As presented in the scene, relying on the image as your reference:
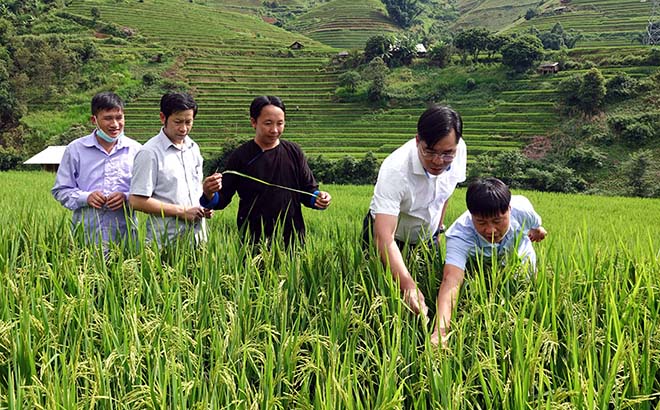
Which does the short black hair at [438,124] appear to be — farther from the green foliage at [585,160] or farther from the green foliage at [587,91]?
the green foliage at [587,91]

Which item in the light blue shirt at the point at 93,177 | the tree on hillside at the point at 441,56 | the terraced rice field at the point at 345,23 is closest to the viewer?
the light blue shirt at the point at 93,177

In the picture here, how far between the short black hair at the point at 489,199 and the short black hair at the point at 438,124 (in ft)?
0.73

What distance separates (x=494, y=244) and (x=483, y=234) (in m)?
0.07

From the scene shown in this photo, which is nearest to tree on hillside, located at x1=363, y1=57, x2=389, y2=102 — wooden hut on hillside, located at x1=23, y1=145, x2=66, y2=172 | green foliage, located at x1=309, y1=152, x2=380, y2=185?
green foliage, located at x1=309, y1=152, x2=380, y2=185

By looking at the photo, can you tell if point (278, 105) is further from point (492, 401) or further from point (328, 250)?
point (492, 401)

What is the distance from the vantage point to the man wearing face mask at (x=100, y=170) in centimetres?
303

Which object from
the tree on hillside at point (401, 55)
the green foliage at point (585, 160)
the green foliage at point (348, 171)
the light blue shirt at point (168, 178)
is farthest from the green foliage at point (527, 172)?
the light blue shirt at point (168, 178)

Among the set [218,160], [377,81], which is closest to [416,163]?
[218,160]

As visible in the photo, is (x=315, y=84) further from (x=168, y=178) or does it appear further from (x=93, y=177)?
(x=168, y=178)

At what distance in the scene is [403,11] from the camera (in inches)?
3605

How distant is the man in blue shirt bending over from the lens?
6.36ft

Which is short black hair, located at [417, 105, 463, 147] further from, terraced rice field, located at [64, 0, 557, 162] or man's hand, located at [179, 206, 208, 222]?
terraced rice field, located at [64, 0, 557, 162]

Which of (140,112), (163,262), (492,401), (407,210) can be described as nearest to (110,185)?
(163,262)

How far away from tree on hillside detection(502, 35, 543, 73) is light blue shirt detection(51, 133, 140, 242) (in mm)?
36800
